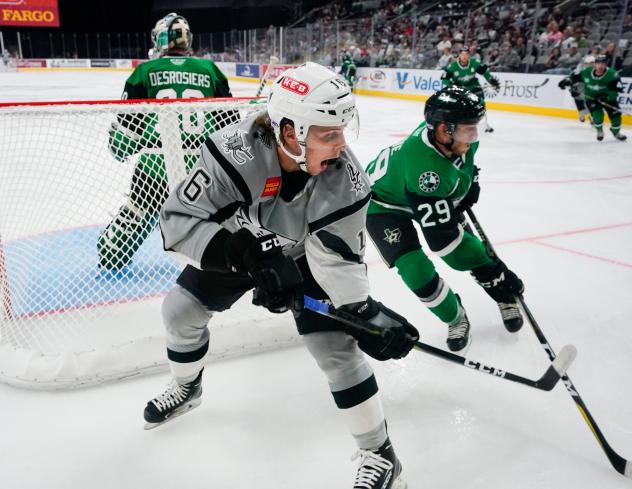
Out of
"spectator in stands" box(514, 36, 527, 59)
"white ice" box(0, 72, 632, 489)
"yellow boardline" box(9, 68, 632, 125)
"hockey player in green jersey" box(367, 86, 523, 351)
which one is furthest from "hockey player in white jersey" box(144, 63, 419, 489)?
"spectator in stands" box(514, 36, 527, 59)

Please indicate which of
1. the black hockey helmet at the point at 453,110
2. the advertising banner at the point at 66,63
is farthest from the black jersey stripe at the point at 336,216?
the advertising banner at the point at 66,63

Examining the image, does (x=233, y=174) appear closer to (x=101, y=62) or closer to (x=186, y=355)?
(x=186, y=355)

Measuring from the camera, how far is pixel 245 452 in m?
1.54

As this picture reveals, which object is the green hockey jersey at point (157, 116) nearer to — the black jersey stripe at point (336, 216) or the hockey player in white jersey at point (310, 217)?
the hockey player in white jersey at point (310, 217)

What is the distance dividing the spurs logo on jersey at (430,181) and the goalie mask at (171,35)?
140 cm

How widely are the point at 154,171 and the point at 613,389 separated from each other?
79.0 inches

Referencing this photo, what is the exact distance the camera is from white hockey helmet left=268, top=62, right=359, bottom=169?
1.21m

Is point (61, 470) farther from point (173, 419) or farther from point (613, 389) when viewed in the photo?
point (613, 389)

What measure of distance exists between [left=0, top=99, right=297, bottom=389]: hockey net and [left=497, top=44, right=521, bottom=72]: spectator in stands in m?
9.32

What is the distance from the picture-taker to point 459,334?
213 centimetres

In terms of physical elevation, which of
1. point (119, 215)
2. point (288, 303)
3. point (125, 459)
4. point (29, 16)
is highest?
point (29, 16)

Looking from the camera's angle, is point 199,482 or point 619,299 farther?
point 619,299

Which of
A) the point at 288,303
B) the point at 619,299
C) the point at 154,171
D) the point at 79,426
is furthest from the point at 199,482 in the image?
the point at 619,299

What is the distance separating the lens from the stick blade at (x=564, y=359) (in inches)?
63.8
